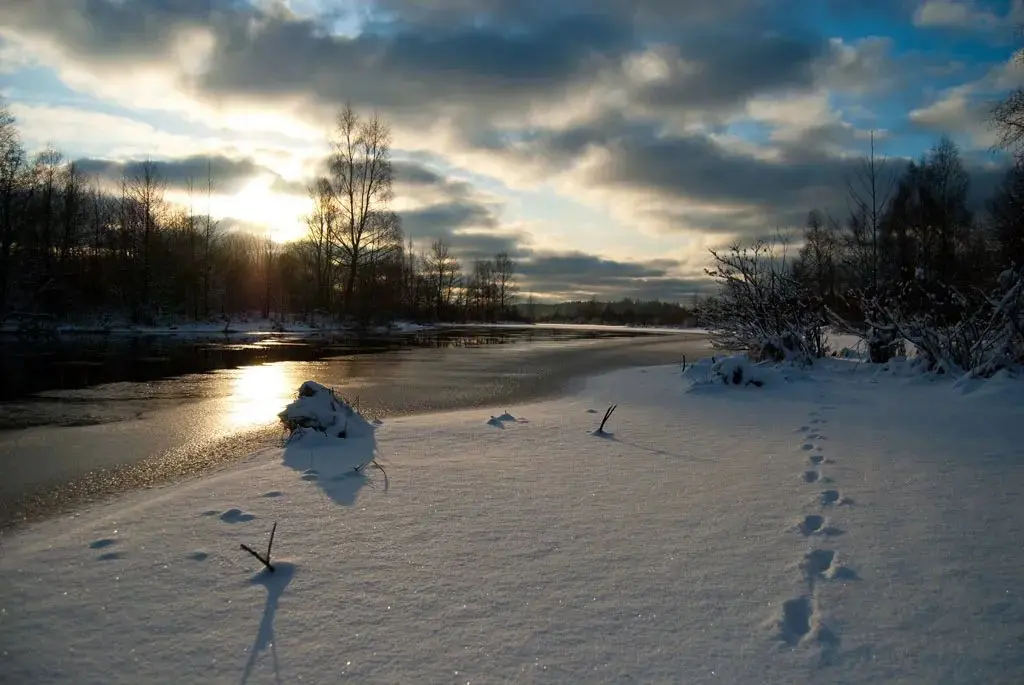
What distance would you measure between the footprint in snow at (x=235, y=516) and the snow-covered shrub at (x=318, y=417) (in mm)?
2458

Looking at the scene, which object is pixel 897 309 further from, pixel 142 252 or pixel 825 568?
pixel 142 252

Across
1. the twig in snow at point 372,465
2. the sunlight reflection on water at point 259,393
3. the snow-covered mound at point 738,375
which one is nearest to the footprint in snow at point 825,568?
the twig in snow at point 372,465

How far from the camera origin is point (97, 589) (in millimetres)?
3139

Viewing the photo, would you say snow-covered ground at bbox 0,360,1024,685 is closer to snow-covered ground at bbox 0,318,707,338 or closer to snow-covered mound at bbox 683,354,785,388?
snow-covered mound at bbox 683,354,785,388

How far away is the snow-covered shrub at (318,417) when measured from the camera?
686 cm

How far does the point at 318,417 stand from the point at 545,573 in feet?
14.5

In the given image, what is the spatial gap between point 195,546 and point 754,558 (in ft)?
11.0

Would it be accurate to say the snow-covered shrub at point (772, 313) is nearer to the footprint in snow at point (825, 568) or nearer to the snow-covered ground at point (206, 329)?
the footprint in snow at point (825, 568)

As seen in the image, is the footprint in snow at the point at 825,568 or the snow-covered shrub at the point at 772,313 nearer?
the footprint in snow at the point at 825,568

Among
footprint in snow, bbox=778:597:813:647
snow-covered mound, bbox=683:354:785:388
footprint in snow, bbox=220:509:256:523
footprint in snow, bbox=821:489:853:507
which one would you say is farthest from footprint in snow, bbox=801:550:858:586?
snow-covered mound, bbox=683:354:785:388

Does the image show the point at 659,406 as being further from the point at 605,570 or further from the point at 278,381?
the point at 278,381

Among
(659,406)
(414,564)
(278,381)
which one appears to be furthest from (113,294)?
(414,564)

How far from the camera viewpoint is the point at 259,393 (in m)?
11.5

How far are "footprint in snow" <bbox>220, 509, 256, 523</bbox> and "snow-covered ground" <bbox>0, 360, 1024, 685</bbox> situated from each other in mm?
20
